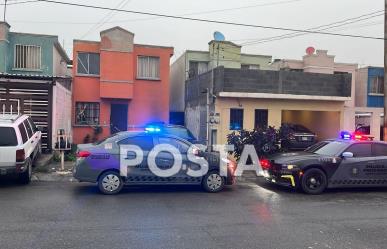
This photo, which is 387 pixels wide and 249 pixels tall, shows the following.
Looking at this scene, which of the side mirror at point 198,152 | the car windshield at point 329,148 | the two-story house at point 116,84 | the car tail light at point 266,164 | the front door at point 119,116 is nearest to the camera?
the side mirror at point 198,152

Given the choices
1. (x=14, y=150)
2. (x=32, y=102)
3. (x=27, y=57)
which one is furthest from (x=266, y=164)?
(x=27, y=57)

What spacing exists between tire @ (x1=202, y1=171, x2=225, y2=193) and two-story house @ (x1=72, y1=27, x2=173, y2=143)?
12.5m

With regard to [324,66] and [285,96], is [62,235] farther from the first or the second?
[324,66]

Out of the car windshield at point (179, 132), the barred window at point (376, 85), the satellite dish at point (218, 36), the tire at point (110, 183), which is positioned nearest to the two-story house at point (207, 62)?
the satellite dish at point (218, 36)

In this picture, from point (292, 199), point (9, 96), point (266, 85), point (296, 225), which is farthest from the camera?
point (266, 85)

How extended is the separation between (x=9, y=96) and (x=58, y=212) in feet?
35.2

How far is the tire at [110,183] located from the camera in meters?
10.1

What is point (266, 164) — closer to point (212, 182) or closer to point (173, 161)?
point (212, 182)

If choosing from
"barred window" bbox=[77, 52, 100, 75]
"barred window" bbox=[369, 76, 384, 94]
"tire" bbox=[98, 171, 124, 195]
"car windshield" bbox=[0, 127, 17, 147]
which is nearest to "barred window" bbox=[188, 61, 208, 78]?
"barred window" bbox=[77, 52, 100, 75]

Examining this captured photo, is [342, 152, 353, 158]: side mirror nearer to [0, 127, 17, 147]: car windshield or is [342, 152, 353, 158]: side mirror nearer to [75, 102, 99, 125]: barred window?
[0, 127, 17, 147]: car windshield

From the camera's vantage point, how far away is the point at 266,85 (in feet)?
63.8

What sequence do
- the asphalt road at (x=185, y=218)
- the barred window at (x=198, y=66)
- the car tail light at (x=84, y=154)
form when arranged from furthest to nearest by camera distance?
the barred window at (x=198, y=66) < the car tail light at (x=84, y=154) < the asphalt road at (x=185, y=218)

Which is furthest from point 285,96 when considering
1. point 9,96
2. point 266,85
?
point 9,96

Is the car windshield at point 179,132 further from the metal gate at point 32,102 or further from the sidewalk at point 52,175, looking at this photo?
the metal gate at point 32,102
